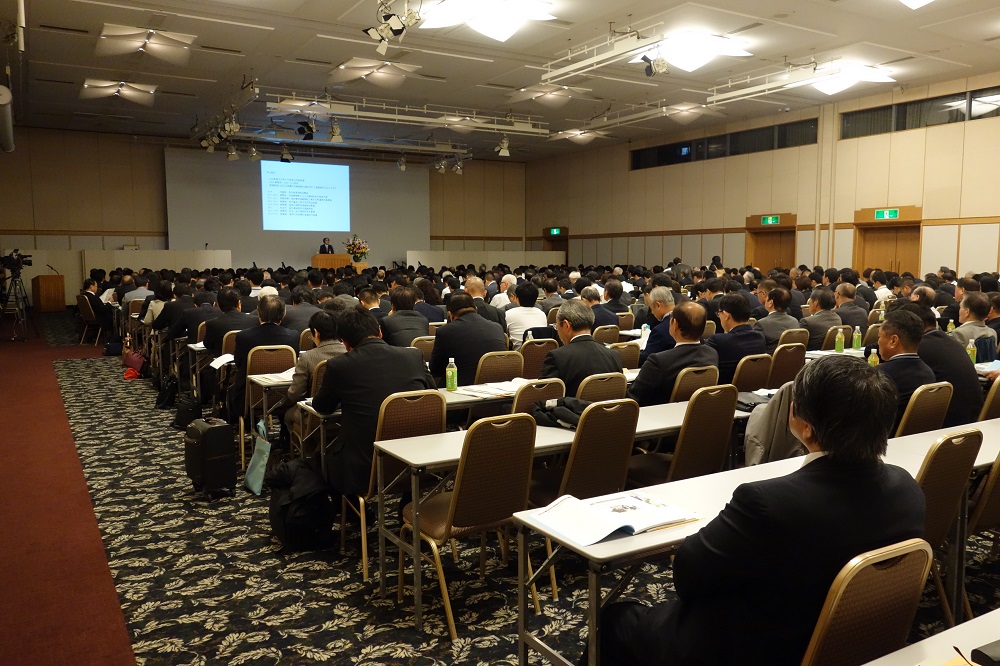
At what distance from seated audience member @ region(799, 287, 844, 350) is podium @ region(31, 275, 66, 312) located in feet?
60.5

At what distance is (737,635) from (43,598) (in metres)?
3.52

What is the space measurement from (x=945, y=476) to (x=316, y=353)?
3696 mm

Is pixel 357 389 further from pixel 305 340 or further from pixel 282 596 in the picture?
pixel 305 340

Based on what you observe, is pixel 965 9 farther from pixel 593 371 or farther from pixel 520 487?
pixel 520 487

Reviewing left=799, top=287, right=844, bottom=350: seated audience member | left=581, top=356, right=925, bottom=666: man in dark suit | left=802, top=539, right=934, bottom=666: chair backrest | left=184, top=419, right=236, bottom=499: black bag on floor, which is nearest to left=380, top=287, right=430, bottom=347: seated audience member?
left=184, top=419, right=236, bottom=499: black bag on floor

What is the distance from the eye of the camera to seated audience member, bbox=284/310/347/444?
480 centimetres

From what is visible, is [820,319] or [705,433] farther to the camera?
[820,319]

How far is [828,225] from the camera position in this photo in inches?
665

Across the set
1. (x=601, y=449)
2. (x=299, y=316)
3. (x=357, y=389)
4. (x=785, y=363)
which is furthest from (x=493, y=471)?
(x=299, y=316)

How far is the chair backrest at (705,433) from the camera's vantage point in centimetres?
377

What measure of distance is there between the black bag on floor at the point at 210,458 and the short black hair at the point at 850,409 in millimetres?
4348

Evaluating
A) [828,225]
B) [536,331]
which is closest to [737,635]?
[536,331]

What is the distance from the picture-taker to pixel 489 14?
8906 millimetres

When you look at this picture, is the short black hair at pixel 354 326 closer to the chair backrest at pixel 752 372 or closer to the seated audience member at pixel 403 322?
the seated audience member at pixel 403 322
